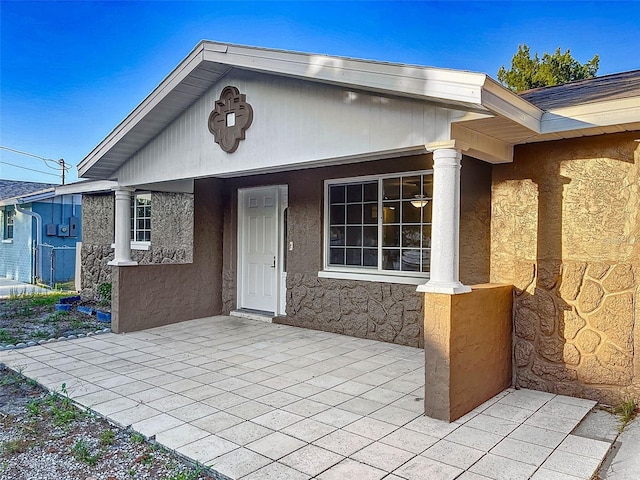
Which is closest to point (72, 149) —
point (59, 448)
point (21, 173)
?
point (21, 173)

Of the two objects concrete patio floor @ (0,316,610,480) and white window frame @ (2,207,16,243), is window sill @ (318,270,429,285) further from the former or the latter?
white window frame @ (2,207,16,243)

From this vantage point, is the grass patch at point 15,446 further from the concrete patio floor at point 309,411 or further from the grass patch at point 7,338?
the grass patch at point 7,338

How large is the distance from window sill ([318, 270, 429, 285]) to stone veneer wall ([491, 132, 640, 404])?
133 centimetres

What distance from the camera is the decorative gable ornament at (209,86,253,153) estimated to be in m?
5.58

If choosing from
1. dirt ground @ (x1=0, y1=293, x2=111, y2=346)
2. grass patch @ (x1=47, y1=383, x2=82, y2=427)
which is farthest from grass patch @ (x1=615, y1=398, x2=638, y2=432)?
dirt ground @ (x1=0, y1=293, x2=111, y2=346)

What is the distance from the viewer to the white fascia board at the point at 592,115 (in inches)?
147

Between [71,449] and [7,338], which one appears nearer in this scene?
[71,449]

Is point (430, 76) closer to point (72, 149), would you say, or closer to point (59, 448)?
point (59, 448)

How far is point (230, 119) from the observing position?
5770mm

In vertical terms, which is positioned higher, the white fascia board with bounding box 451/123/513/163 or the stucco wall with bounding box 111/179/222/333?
the white fascia board with bounding box 451/123/513/163

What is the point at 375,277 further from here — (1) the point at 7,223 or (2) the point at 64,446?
(1) the point at 7,223

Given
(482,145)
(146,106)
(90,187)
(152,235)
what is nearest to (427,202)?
(482,145)

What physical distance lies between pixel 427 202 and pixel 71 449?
462cm

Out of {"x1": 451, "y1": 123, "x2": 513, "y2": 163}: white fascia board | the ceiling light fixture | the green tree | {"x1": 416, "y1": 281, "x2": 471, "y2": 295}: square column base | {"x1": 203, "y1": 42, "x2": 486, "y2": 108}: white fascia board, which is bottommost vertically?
{"x1": 416, "y1": 281, "x2": 471, "y2": 295}: square column base
